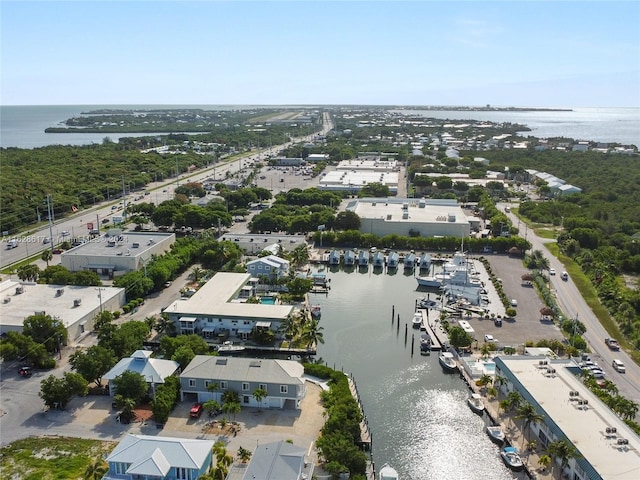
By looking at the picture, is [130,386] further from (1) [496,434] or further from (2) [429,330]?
(2) [429,330]

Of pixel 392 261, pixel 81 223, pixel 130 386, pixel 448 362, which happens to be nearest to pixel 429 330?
pixel 448 362

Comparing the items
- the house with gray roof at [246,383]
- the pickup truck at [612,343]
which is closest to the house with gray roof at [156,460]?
the house with gray roof at [246,383]

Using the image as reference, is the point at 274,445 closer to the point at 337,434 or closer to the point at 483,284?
the point at 337,434

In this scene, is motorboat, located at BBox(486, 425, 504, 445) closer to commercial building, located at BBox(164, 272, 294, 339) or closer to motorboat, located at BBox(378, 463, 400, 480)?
motorboat, located at BBox(378, 463, 400, 480)

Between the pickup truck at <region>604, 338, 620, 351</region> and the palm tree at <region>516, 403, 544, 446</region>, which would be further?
the pickup truck at <region>604, 338, 620, 351</region>

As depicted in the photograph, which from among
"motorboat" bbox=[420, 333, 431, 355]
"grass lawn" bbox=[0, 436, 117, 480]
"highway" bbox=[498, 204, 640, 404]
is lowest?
"motorboat" bbox=[420, 333, 431, 355]

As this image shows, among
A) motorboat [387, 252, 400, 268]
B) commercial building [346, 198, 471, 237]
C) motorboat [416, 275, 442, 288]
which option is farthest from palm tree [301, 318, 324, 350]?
commercial building [346, 198, 471, 237]
